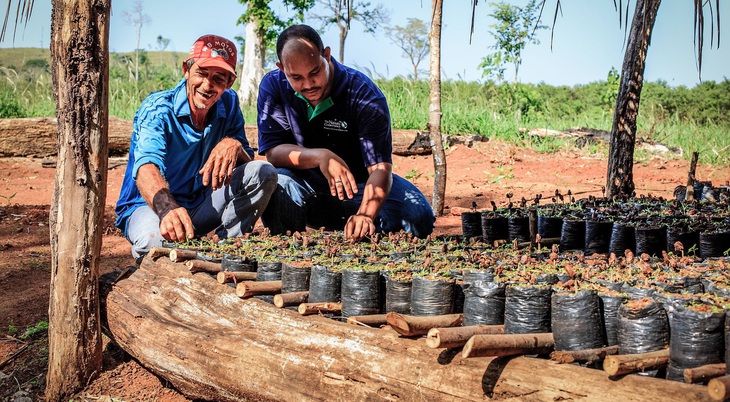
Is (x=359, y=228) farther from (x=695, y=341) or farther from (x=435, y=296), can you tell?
(x=695, y=341)

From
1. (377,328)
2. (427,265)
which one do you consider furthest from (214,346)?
(427,265)

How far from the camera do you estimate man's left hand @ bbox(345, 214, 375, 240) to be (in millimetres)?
3705

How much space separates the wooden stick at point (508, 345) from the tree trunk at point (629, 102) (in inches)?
148

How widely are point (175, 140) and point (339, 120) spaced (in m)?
1.09

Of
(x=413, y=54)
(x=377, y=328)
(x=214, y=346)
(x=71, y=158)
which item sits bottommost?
(x=214, y=346)

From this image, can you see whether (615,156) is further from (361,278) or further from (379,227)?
(361,278)

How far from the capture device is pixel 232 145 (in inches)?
149

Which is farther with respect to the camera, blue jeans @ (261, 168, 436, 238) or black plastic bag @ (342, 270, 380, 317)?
blue jeans @ (261, 168, 436, 238)

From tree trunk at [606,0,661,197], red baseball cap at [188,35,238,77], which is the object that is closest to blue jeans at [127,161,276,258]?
red baseball cap at [188,35,238,77]

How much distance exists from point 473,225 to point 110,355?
98.6 inches

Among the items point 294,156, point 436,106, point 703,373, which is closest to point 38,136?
point 436,106

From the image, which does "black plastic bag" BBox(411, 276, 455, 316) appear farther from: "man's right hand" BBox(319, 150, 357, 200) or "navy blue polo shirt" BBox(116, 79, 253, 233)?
"navy blue polo shirt" BBox(116, 79, 253, 233)

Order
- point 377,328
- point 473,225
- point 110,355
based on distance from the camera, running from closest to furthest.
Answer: point 377,328
point 110,355
point 473,225

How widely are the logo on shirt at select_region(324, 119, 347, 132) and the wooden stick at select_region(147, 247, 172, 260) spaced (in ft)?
5.02
